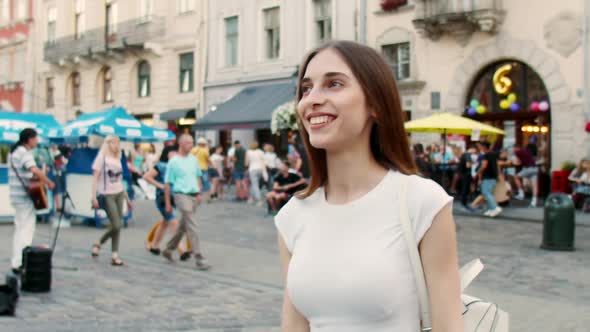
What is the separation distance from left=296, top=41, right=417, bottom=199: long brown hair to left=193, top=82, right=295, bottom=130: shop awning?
2080 centimetres

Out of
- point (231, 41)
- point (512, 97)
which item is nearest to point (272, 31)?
point (231, 41)

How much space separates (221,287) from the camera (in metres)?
7.76

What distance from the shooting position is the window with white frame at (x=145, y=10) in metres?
31.0

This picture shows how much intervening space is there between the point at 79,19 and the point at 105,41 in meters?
4.19

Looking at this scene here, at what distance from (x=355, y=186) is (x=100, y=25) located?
34667 millimetres

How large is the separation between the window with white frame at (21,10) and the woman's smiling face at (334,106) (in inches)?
1669

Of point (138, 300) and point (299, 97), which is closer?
point (299, 97)

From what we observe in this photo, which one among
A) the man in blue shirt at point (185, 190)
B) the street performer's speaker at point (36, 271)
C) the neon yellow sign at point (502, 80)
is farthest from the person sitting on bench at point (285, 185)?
the neon yellow sign at point (502, 80)

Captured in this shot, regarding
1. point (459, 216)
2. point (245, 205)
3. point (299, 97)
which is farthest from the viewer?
point (245, 205)

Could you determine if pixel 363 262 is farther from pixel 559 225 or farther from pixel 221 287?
pixel 559 225

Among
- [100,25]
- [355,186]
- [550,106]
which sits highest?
[100,25]

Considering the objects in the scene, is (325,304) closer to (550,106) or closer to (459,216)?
(459,216)

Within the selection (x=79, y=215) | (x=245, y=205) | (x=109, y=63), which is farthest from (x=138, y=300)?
(x=109, y=63)

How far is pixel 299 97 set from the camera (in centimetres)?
204
